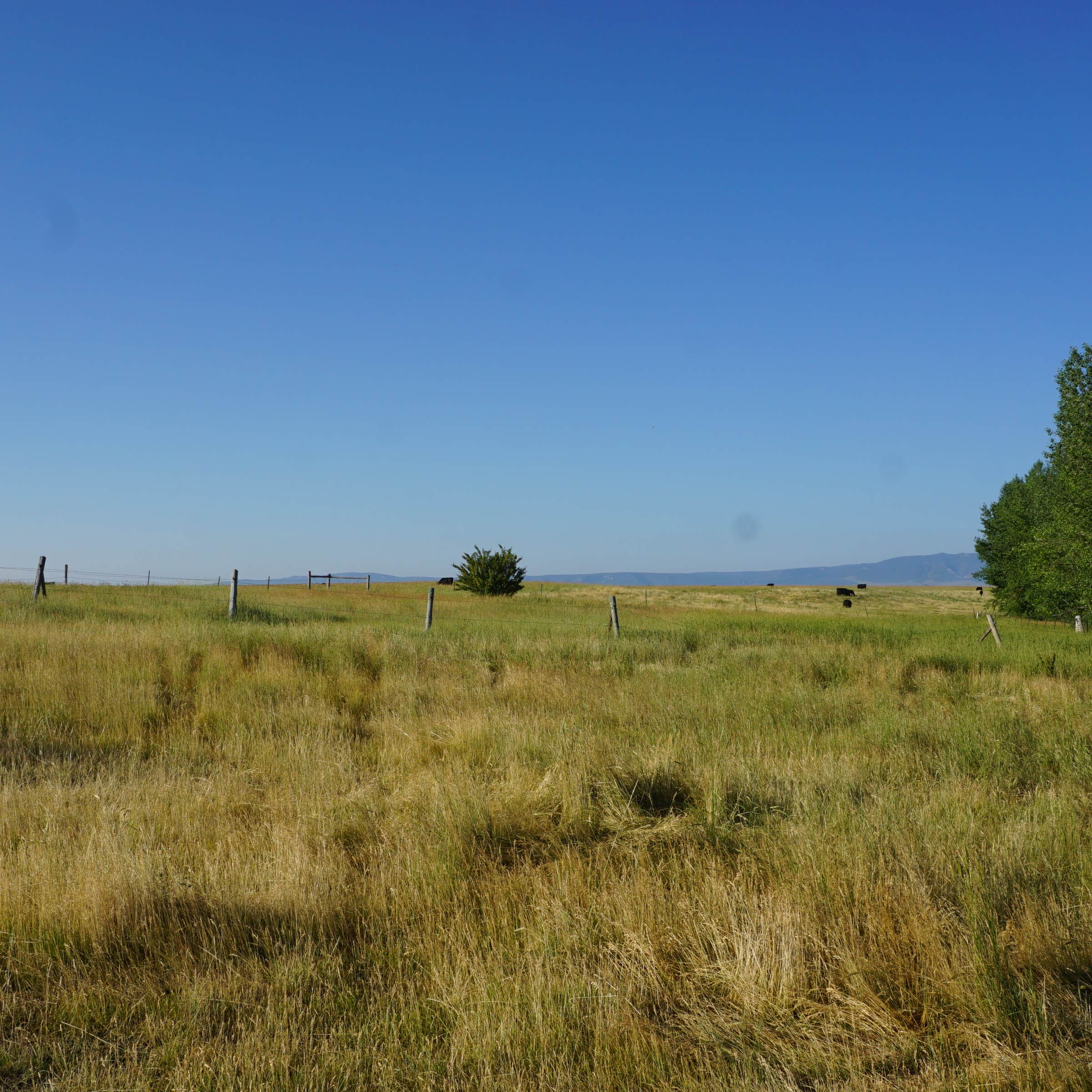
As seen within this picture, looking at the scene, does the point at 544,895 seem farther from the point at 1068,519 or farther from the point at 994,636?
the point at 1068,519

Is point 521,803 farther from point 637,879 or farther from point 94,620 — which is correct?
point 94,620

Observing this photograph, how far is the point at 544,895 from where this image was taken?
4320mm

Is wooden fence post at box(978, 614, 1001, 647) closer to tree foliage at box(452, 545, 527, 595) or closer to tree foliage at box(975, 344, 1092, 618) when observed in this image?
tree foliage at box(975, 344, 1092, 618)

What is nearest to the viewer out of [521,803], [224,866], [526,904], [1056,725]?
[526,904]

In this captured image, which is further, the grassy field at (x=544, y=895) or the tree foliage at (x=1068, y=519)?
the tree foliage at (x=1068, y=519)

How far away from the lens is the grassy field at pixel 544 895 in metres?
3.02

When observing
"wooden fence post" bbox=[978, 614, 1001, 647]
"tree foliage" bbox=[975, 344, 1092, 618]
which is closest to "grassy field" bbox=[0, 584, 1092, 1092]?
"wooden fence post" bbox=[978, 614, 1001, 647]

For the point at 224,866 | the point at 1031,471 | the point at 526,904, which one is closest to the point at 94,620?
the point at 224,866

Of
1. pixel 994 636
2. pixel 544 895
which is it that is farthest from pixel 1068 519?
pixel 544 895

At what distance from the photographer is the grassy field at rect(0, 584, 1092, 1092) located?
302 cm

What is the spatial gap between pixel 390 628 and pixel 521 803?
55.2ft

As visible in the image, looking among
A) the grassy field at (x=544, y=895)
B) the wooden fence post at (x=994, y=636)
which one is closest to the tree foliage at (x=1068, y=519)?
the wooden fence post at (x=994, y=636)

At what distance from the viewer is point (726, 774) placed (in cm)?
634

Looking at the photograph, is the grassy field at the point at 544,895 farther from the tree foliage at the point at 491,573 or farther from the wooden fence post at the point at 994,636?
the tree foliage at the point at 491,573
